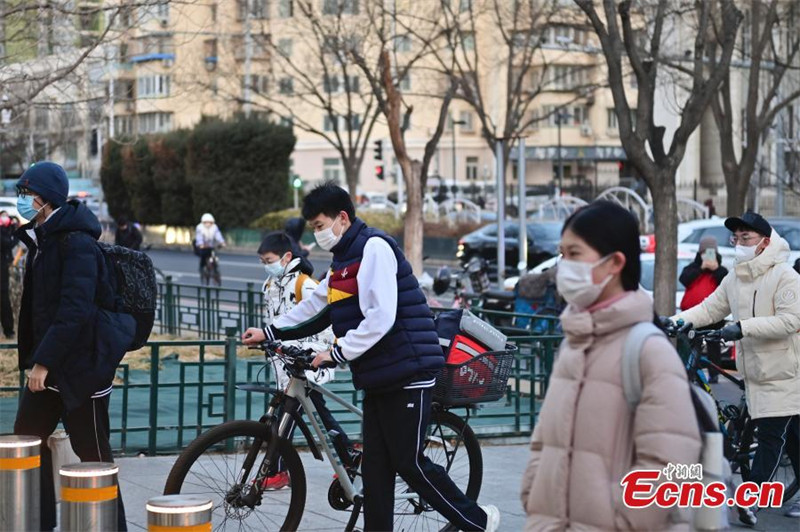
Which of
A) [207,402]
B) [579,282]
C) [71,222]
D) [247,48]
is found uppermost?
[247,48]

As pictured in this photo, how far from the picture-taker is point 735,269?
789cm

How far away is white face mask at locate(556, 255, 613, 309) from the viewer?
400 centimetres

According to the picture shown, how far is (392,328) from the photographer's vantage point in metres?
6.26

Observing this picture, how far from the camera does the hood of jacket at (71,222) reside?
646cm

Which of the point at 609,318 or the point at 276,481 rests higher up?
the point at 609,318

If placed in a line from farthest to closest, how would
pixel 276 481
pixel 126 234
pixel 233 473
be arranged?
1. pixel 126 234
2. pixel 233 473
3. pixel 276 481

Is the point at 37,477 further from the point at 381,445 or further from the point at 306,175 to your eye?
the point at 306,175

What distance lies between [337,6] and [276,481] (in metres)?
23.3

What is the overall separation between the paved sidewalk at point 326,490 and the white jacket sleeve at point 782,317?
1.19 metres

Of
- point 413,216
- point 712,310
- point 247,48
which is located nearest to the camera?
point 712,310

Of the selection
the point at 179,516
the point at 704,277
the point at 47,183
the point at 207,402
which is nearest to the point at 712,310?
the point at 47,183

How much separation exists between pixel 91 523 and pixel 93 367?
1200mm

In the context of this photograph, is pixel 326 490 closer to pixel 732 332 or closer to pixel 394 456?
pixel 394 456

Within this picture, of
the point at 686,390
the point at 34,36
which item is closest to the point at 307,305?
the point at 686,390
